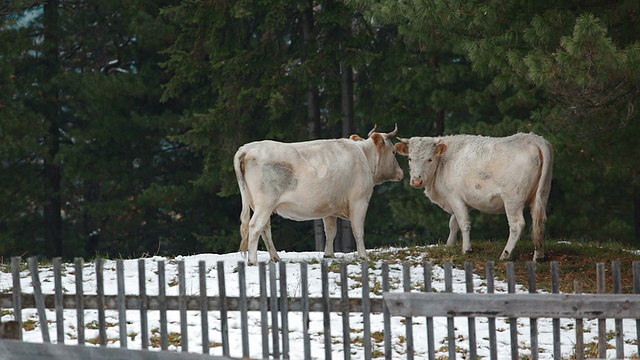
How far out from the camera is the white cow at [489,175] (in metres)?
13.4

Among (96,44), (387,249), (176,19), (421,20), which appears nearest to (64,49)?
(96,44)

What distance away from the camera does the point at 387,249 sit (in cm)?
1571

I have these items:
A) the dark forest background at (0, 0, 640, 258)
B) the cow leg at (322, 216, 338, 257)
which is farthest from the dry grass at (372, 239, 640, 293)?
the dark forest background at (0, 0, 640, 258)

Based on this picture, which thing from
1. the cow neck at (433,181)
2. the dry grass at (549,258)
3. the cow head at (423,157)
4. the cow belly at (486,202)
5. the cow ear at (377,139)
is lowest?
the dry grass at (549,258)

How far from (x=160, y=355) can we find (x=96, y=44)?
21500 millimetres

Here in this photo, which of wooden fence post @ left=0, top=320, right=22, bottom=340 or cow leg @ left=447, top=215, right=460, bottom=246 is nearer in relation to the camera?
wooden fence post @ left=0, top=320, right=22, bottom=340

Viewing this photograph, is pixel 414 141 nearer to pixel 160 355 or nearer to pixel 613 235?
pixel 160 355

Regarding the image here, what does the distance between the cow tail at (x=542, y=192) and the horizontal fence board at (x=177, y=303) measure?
6.13 m

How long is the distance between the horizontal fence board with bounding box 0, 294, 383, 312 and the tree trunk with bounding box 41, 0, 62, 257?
18.2 metres

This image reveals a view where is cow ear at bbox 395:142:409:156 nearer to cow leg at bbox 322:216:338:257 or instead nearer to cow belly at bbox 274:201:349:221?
cow leg at bbox 322:216:338:257

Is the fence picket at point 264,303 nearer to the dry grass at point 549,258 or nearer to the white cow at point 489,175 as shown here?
the dry grass at point 549,258

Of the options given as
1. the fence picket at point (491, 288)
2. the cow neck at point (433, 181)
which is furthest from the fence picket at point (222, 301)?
the cow neck at point (433, 181)

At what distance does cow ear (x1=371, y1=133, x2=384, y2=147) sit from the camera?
1430 centimetres

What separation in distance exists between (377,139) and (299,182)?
2.00m
